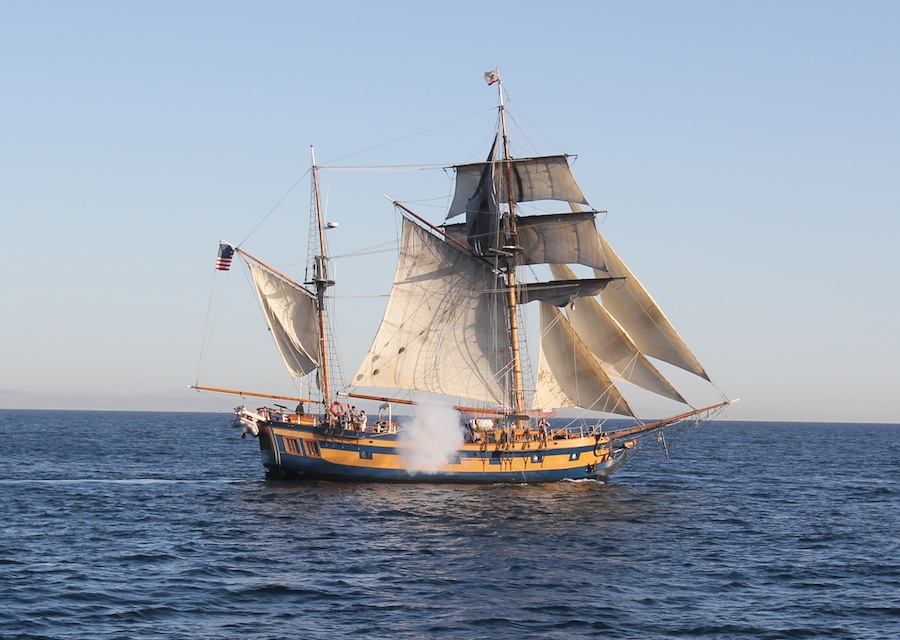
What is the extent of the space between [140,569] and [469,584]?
424 inches

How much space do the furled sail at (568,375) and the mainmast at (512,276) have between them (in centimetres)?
123

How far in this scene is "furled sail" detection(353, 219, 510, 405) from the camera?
6438cm

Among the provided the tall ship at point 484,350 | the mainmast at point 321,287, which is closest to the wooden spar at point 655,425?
the tall ship at point 484,350

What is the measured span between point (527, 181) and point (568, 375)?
39.6 feet

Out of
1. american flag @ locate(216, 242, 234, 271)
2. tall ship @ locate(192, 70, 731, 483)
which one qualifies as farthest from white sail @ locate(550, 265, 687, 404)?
american flag @ locate(216, 242, 234, 271)

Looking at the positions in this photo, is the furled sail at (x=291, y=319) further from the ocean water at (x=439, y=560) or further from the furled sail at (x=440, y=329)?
the ocean water at (x=439, y=560)

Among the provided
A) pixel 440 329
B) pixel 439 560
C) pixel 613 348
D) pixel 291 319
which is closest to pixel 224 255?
pixel 291 319

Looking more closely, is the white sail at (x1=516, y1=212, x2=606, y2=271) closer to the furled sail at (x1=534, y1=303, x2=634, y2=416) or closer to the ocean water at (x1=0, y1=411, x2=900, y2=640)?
the furled sail at (x1=534, y1=303, x2=634, y2=416)

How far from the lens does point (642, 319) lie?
198 ft

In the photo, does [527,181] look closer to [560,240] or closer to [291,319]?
[560,240]

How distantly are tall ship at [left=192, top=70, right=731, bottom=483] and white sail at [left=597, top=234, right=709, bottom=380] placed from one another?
79 mm

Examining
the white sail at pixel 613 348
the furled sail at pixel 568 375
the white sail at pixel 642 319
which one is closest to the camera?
the white sail at pixel 642 319

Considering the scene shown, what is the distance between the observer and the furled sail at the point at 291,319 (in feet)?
206

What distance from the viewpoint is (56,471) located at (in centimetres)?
7088
